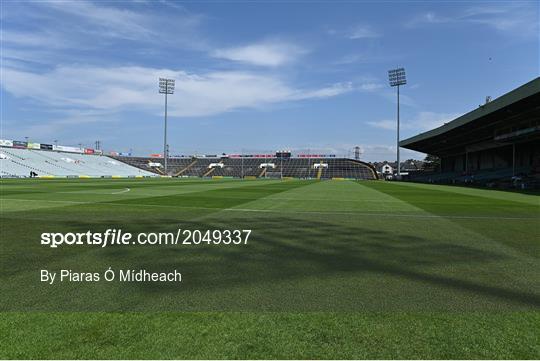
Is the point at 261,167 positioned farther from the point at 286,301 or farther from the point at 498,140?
the point at 286,301

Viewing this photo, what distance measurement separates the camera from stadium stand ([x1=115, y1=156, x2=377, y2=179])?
12400 cm

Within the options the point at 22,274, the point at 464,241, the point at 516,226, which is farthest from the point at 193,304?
the point at 516,226

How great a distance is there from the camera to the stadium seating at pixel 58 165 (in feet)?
282

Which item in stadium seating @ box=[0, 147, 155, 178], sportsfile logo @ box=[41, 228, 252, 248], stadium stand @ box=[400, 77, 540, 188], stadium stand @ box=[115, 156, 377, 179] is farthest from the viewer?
stadium stand @ box=[115, 156, 377, 179]

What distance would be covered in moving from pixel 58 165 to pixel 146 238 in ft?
336

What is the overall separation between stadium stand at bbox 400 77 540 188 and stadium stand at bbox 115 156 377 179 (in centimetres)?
3341

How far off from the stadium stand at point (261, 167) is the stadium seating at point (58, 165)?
45.1 ft

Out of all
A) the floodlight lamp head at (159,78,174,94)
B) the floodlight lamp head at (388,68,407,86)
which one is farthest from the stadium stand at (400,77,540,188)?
the floodlight lamp head at (159,78,174,94)

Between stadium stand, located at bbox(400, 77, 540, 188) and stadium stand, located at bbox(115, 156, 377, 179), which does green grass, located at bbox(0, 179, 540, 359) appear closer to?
stadium stand, located at bbox(400, 77, 540, 188)

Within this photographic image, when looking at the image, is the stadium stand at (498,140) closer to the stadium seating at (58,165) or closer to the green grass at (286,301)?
the green grass at (286,301)

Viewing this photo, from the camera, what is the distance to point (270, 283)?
5980 millimetres

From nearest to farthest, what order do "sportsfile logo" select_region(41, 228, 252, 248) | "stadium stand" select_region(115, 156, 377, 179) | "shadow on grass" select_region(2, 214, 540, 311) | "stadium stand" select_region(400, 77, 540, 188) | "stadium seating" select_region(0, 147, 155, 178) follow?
"shadow on grass" select_region(2, 214, 540, 311) < "sportsfile logo" select_region(41, 228, 252, 248) < "stadium stand" select_region(400, 77, 540, 188) < "stadium seating" select_region(0, 147, 155, 178) < "stadium stand" select_region(115, 156, 377, 179)

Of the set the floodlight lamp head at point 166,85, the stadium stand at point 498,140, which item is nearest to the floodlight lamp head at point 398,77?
the stadium stand at point 498,140

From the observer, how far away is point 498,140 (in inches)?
2277
